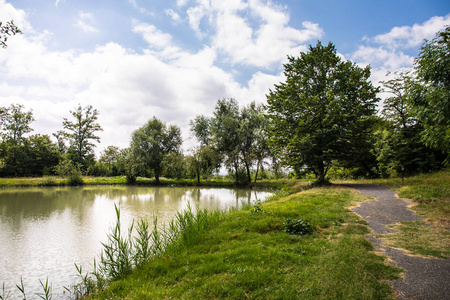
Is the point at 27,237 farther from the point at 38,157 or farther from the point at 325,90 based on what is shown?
the point at 38,157

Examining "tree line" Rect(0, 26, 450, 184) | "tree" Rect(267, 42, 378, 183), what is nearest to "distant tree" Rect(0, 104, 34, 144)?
"tree line" Rect(0, 26, 450, 184)

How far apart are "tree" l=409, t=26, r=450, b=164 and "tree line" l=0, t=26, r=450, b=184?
28 mm

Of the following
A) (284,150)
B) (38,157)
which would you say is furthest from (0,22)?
(38,157)

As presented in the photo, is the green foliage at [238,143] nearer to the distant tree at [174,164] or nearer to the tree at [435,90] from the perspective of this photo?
the distant tree at [174,164]

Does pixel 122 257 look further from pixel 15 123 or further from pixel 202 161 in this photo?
pixel 15 123

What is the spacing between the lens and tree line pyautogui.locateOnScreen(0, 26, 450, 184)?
838 cm

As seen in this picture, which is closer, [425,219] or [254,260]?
[254,260]

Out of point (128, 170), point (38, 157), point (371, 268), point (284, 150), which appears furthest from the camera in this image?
point (38, 157)

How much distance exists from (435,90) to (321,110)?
871 centimetres

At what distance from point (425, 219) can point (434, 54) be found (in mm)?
5566

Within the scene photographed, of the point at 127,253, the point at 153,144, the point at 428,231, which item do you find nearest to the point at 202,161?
the point at 153,144

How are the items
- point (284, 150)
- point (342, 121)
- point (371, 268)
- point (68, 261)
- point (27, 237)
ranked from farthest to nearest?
point (284, 150), point (342, 121), point (27, 237), point (68, 261), point (371, 268)

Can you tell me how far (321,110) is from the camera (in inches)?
623

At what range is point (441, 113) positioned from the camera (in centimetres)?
677
